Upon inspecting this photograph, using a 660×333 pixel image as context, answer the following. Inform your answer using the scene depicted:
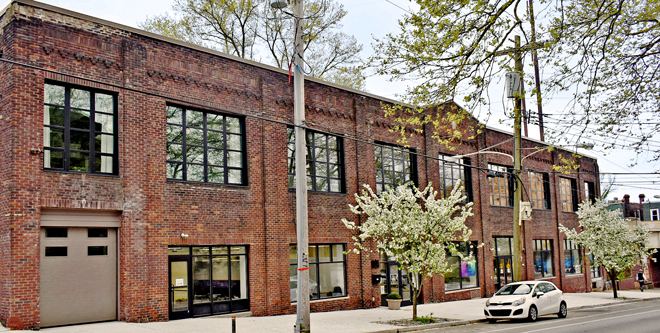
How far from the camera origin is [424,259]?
62.3 feet

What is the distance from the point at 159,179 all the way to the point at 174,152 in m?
1.12

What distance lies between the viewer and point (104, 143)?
655 inches

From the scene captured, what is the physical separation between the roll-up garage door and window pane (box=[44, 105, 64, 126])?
2396 mm

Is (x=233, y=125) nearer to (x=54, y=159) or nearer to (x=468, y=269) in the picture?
(x=54, y=159)

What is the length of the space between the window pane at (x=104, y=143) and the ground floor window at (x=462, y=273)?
1675 cm

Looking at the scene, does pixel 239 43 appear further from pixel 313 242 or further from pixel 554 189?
pixel 554 189

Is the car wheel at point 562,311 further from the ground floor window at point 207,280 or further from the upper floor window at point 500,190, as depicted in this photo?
the ground floor window at point 207,280

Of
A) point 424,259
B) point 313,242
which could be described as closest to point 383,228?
point 424,259

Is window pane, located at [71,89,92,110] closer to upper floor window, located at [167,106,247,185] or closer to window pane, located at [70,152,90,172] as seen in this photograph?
window pane, located at [70,152,90,172]

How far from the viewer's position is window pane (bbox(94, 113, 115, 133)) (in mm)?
16562

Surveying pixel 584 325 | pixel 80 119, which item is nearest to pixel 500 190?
pixel 584 325

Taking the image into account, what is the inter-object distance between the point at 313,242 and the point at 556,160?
70.7ft

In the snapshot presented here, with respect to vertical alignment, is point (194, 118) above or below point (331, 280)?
above

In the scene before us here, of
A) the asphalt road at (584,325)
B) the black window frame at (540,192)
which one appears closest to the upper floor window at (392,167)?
the asphalt road at (584,325)
